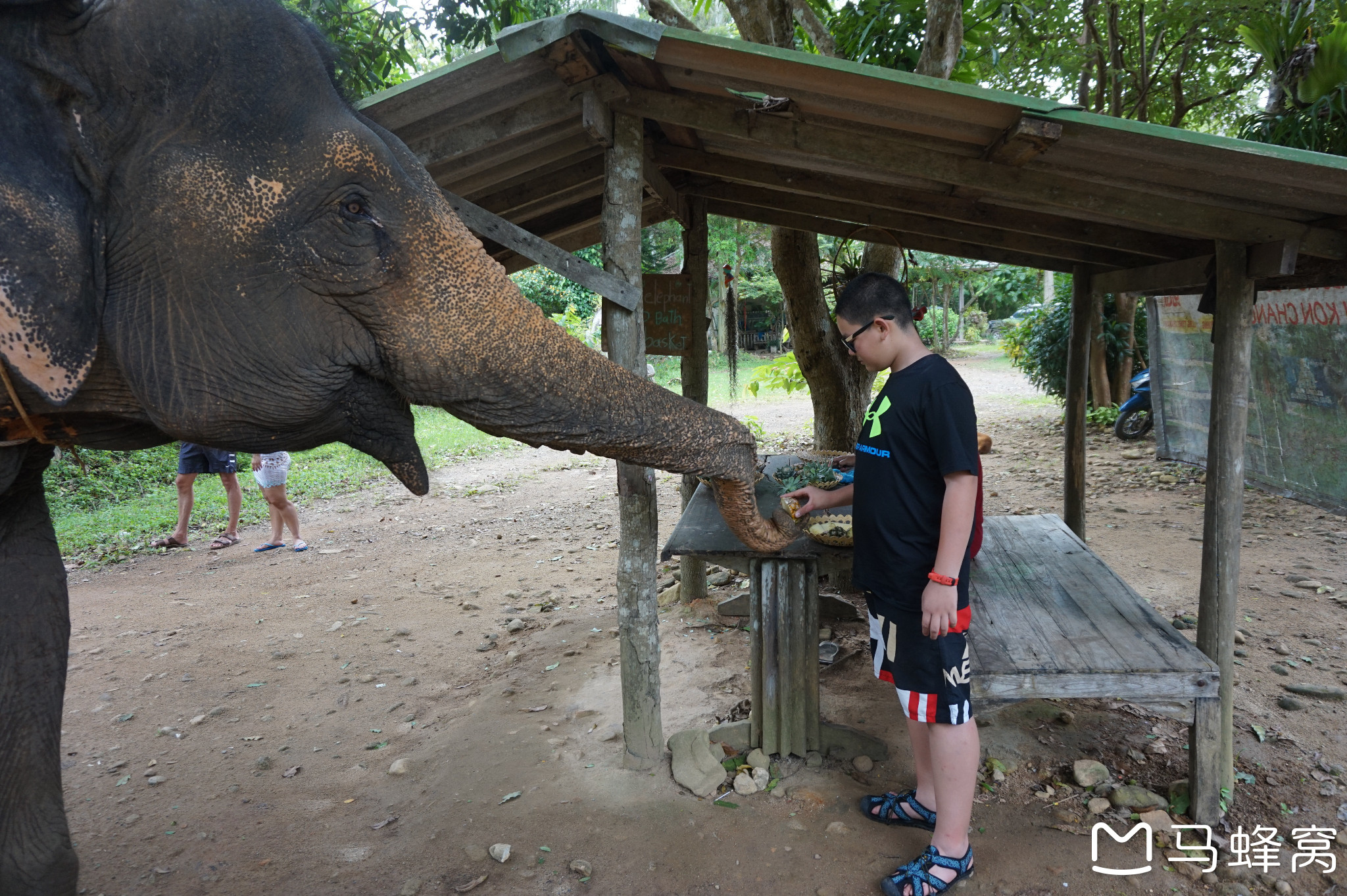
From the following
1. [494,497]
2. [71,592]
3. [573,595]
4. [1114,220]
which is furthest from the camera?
[494,497]

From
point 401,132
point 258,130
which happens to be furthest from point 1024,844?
point 401,132

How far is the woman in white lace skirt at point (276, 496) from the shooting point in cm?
681

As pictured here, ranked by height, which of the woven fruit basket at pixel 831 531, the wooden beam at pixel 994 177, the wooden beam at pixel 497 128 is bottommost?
the woven fruit basket at pixel 831 531

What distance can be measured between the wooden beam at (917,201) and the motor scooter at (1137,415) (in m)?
7.15

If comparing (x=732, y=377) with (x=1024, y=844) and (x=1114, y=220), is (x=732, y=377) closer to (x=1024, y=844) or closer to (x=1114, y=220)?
(x=1114, y=220)

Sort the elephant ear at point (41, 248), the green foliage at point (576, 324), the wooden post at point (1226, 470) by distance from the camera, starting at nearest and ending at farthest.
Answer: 1. the elephant ear at point (41, 248)
2. the wooden post at point (1226, 470)
3. the green foliage at point (576, 324)

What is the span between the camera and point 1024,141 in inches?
99.3

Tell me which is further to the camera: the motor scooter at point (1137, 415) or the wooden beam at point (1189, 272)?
the motor scooter at point (1137, 415)

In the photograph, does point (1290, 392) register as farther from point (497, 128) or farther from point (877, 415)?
point (497, 128)

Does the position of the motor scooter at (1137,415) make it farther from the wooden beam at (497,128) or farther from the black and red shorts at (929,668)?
the wooden beam at (497,128)

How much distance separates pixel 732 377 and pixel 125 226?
16.7ft

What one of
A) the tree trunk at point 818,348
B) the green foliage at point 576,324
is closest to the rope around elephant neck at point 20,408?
the tree trunk at point 818,348

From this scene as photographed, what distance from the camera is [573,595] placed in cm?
593

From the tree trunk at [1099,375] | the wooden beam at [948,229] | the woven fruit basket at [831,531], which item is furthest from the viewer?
the tree trunk at [1099,375]
